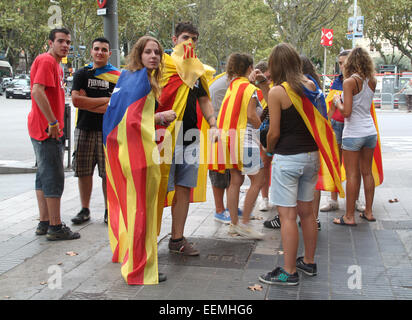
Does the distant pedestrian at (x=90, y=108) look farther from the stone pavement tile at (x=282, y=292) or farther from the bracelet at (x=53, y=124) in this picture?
the stone pavement tile at (x=282, y=292)

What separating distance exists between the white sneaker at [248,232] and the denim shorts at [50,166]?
72.1 inches

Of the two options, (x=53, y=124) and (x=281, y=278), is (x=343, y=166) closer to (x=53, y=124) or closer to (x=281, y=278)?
(x=281, y=278)

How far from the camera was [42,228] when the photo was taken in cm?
532

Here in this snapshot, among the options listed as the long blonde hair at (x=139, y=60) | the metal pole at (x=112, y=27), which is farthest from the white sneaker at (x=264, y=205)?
the metal pole at (x=112, y=27)

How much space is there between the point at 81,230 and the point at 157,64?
2186mm

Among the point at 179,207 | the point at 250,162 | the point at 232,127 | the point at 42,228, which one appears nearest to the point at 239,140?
the point at 232,127

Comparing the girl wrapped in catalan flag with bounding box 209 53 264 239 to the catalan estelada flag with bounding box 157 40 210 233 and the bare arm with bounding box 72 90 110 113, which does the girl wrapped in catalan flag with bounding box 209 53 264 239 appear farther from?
the bare arm with bounding box 72 90 110 113

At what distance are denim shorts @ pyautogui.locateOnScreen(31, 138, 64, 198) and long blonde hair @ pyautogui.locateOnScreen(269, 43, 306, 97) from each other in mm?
2371

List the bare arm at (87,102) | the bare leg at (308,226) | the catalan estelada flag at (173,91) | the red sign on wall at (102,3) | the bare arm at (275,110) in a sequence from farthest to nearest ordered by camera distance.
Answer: the red sign on wall at (102,3) → the bare arm at (87,102) → the catalan estelada flag at (173,91) → the bare leg at (308,226) → the bare arm at (275,110)

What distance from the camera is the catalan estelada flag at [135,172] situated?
391cm

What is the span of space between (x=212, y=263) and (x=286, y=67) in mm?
1750

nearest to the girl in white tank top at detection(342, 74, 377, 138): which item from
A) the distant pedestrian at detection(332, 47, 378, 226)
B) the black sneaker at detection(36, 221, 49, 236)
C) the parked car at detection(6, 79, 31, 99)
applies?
the distant pedestrian at detection(332, 47, 378, 226)
